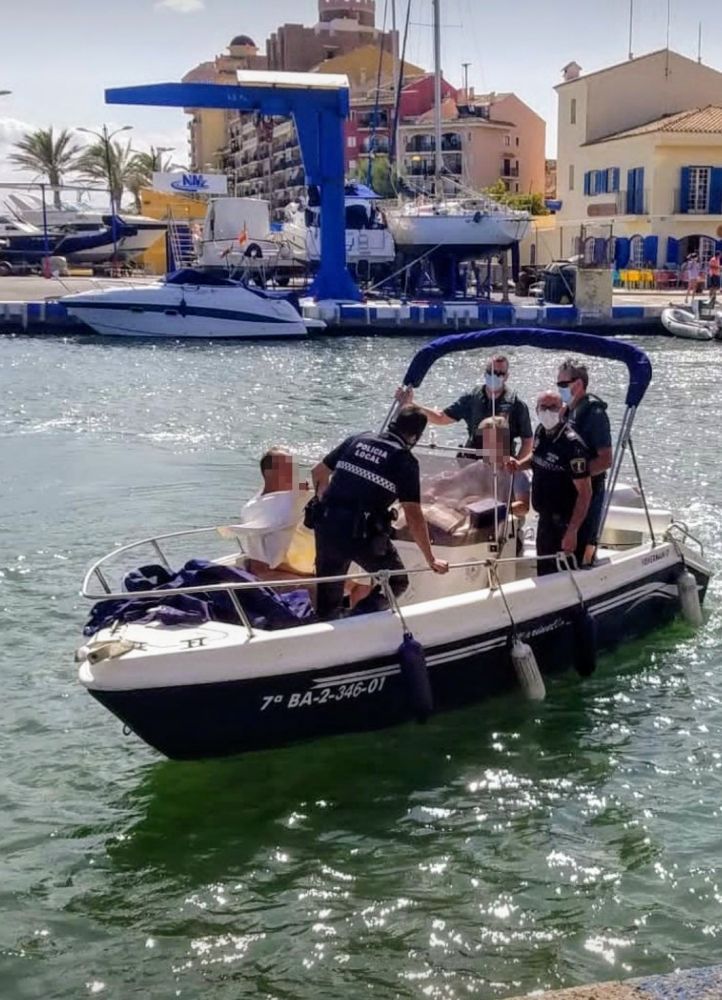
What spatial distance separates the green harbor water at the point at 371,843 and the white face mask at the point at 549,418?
68.6 inches

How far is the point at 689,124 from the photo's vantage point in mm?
52781

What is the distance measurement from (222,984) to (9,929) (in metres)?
1.08

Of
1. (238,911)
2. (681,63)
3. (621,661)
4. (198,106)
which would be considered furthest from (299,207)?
(238,911)

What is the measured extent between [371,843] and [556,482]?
3.03 metres

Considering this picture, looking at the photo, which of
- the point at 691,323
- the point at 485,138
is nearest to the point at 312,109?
the point at 691,323

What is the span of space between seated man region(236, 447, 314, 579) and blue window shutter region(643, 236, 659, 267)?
47918 millimetres

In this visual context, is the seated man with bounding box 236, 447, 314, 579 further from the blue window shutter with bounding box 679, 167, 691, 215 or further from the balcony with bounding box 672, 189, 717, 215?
the blue window shutter with bounding box 679, 167, 691, 215

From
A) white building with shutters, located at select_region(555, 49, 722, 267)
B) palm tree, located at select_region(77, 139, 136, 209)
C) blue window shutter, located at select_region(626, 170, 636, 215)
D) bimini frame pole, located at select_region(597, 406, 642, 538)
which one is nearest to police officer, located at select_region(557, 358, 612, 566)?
bimini frame pole, located at select_region(597, 406, 642, 538)

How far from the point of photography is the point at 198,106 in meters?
36.1

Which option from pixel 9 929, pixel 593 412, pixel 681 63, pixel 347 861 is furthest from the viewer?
pixel 681 63

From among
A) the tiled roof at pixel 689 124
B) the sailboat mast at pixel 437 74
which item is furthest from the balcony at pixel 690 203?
the sailboat mast at pixel 437 74

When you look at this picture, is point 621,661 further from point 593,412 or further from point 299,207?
point 299,207

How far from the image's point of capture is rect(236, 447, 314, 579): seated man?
329 inches

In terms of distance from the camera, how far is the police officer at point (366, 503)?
7266 millimetres
